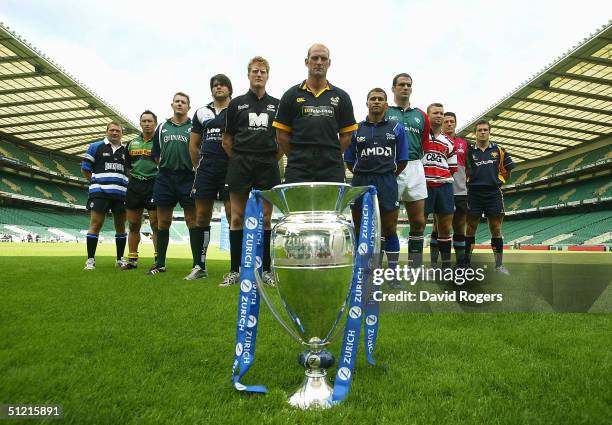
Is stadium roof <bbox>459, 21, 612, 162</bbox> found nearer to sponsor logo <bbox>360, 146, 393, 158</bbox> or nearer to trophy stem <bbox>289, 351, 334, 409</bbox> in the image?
sponsor logo <bbox>360, 146, 393, 158</bbox>

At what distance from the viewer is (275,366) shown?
1822 millimetres

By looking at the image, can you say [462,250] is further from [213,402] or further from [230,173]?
[213,402]

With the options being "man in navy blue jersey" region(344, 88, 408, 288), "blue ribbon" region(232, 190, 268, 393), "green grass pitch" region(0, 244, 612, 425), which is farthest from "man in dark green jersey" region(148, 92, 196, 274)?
"blue ribbon" region(232, 190, 268, 393)

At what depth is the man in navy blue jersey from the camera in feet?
13.1

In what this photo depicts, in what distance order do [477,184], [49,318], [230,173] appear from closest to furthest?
1. [49,318]
2. [230,173]
3. [477,184]

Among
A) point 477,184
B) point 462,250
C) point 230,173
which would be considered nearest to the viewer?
point 230,173

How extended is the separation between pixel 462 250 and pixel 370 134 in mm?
2631

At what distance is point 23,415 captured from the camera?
1266 mm

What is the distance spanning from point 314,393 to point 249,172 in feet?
9.33

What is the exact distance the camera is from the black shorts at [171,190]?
5.07 metres

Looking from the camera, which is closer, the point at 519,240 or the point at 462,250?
the point at 462,250

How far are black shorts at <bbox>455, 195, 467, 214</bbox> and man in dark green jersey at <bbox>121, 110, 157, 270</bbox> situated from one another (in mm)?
4394

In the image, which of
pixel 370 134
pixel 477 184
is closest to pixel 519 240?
pixel 477 184

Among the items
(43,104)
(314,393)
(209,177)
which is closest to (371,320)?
(314,393)
